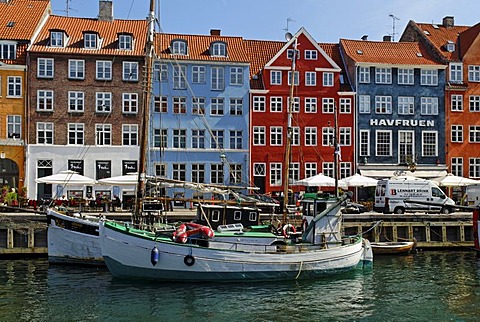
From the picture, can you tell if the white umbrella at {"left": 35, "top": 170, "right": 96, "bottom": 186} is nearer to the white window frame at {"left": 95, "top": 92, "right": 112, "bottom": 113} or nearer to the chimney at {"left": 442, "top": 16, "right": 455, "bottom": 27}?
the white window frame at {"left": 95, "top": 92, "right": 112, "bottom": 113}

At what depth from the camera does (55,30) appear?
152 ft

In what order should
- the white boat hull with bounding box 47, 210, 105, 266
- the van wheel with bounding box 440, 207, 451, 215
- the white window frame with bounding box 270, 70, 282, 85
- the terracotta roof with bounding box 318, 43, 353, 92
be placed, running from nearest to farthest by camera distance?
1. the white boat hull with bounding box 47, 210, 105, 266
2. the van wheel with bounding box 440, 207, 451, 215
3. the white window frame with bounding box 270, 70, 282, 85
4. the terracotta roof with bounding box 318, 43, 353, 92

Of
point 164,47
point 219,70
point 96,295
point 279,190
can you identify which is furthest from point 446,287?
point 164,47

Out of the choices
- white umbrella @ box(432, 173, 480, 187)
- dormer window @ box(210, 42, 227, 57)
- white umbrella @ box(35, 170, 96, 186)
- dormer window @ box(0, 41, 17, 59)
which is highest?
dormer window @ box(210, 42, 227, 57)

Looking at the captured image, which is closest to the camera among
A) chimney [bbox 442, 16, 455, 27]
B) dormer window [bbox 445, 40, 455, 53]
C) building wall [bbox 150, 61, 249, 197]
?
building wall [bbox 150, 61, 249, 197]

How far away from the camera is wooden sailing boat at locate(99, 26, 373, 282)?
24266mm

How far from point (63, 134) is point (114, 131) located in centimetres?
378

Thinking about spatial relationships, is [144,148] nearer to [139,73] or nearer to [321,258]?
[321,258]

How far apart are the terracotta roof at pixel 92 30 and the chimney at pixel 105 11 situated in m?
0.53

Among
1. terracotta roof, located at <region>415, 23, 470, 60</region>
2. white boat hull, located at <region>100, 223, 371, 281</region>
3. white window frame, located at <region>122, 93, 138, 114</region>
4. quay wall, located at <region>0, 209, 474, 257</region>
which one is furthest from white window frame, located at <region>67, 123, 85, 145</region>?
terracotta roof, located at <region>415, 23, 470, 60</region>

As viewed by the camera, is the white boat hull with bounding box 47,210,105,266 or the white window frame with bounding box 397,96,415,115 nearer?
the white boat hull with bounding box 47,210,105,266

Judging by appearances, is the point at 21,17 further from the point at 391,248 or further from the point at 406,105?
the point at 391,248

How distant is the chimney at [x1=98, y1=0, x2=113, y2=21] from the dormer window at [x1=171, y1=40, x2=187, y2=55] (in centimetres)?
651

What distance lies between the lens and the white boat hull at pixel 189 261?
2427 cm
